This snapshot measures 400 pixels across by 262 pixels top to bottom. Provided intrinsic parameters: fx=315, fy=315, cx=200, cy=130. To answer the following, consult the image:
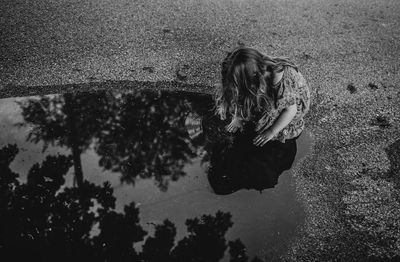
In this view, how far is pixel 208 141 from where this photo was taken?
11.4 feet

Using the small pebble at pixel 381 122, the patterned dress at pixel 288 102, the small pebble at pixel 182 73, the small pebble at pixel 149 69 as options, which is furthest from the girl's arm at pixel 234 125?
the small pebble at pixel 381 122

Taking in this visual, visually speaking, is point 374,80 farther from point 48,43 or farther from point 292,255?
point 48,43

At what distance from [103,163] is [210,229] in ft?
4.23

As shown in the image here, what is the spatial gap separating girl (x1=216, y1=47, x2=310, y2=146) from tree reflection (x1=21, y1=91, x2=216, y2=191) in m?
0.58

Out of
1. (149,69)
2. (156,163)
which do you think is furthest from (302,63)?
(156,163)

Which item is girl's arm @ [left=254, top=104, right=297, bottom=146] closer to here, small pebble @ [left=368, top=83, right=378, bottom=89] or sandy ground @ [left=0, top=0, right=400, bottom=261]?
sandy ground @ [left=0, top=0, right=400, bottom=261]

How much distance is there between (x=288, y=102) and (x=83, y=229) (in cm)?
215

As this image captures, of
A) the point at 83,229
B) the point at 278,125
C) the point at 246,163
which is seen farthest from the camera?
the point at 246,163

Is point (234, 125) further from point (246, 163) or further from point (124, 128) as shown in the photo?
point (124, 128)

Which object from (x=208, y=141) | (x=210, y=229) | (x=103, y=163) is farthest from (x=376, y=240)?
(x=103, y=163)

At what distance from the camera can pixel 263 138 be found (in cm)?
330

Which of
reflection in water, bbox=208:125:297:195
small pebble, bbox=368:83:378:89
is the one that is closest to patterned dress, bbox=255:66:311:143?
reflection in water, bbox=208:125:297:195

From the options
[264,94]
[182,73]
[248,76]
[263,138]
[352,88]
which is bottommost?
[352,88]

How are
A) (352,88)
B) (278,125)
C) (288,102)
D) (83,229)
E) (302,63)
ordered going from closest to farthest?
(83,229) < (288,102) < (278,125) < (352,88) < (302,63)
